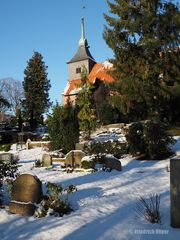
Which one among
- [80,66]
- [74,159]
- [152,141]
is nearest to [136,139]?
[152,141]

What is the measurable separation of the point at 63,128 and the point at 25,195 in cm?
1246

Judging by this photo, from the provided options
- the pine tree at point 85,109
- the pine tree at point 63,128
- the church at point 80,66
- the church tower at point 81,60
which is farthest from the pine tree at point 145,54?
the church tower at point 81,60

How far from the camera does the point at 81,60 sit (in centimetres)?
5944

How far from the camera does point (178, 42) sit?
2764 cm

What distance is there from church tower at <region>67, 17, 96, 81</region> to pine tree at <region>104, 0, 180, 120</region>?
29.3 metres

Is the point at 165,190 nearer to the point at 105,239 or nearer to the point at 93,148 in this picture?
the point at 105,239

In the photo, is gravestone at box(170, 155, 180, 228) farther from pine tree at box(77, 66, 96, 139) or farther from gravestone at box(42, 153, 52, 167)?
pine tree at box(77, 66, 96, 139)

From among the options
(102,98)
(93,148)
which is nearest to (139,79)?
(93,148)

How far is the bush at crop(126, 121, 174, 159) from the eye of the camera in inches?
603

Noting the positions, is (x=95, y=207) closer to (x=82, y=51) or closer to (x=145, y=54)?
(x=145, y=54)

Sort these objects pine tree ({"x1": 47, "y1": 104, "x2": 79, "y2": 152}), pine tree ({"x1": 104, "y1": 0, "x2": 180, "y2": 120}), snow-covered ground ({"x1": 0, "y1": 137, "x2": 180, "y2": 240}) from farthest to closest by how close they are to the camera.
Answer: pine tree ({"x1": 104, "y1": 0, "x2": 180, "y2": 120}) < pine tree ({"x1": 47, "y1": 104, "x2": 79, "y2": 152}) < snow-covered ground ({"x1": 0, "y1": 137, "x2": 180, "y2": 240})

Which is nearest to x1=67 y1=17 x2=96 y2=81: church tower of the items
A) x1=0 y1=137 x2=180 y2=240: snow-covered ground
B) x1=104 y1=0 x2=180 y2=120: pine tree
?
x1=104 y1=0 x2=180 y2=120: pine tree

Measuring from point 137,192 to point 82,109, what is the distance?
890 inches

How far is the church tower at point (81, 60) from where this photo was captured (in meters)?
59.1
